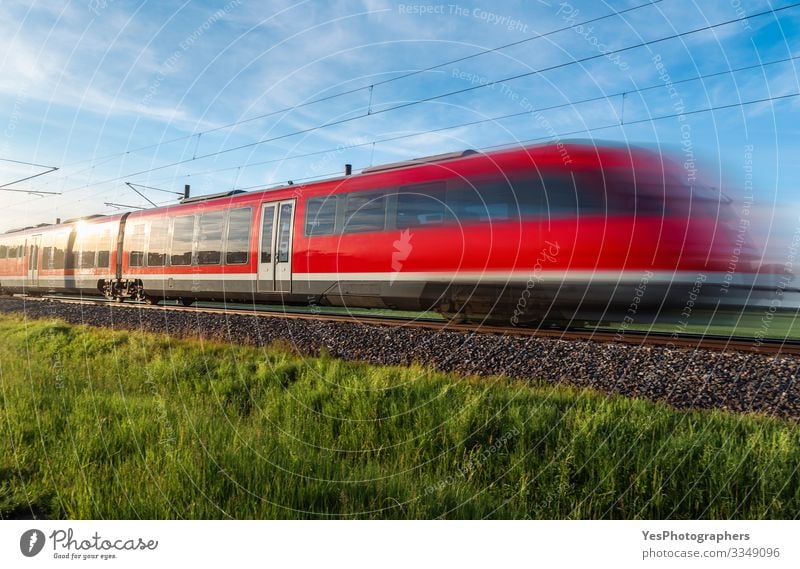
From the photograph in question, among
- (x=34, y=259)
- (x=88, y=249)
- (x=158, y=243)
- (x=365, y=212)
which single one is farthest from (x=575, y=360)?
(x=34, y=259)

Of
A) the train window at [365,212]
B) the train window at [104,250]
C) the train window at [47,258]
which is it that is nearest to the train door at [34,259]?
the train window at [47,258]

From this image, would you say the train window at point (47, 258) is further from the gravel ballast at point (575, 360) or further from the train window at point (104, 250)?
the gravel ballast at point (575, 360)

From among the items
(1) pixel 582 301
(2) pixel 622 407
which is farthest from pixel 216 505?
(1) pixel 582 301

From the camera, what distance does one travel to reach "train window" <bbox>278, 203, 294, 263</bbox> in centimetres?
1481

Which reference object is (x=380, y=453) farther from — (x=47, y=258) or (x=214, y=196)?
(x=47, y=258)

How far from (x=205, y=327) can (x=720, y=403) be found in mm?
10244

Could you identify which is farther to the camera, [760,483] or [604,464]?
[604,464]

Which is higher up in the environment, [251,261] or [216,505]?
[251,261]

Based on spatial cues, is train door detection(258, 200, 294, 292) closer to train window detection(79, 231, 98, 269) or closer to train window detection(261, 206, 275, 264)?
train window detection(261, 206, 275, 264)

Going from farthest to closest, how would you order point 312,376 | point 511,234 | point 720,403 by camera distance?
point 511,234 → point 312,376 → point 720,403

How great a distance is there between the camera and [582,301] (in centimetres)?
931

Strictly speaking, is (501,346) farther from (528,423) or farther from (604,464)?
(604,464)

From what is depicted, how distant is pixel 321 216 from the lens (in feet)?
46.4

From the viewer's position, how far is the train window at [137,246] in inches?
789
